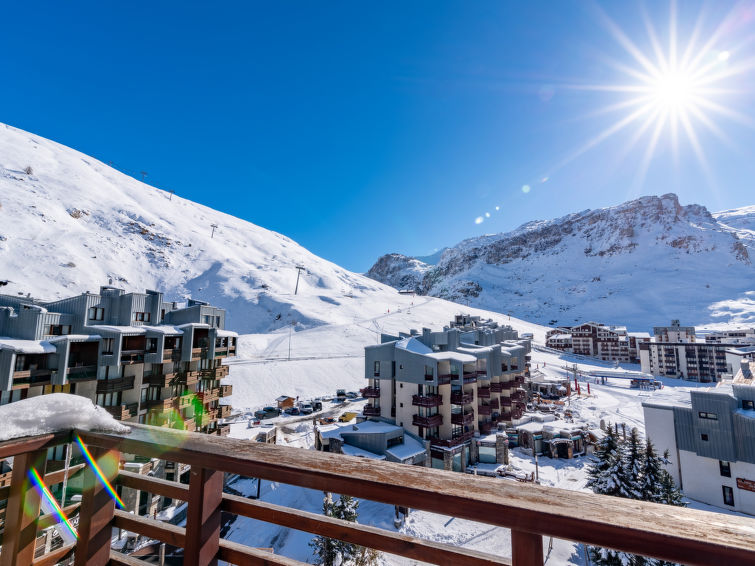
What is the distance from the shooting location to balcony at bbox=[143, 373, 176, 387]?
808 inches

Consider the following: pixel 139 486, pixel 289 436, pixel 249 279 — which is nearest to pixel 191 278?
pixel 249 279

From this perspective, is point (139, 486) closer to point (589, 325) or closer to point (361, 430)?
point (361, 430)

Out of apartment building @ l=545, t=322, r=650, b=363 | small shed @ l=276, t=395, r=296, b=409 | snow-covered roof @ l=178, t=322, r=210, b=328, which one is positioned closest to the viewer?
snow-covered roof @ l=178, t=322, r=210, b=328

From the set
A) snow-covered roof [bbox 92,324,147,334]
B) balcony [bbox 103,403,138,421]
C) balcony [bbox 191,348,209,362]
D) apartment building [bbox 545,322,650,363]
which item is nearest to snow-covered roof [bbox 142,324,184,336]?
snow-covered roof [bbox 92,324,147,334]

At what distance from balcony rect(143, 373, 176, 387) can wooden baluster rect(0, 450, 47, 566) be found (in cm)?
2195

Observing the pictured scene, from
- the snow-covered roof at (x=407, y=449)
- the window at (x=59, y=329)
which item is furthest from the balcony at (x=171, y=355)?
the snow-covered roof at (x=407, y=449)

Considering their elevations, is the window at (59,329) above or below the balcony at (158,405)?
above

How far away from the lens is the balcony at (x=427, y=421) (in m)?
25.8

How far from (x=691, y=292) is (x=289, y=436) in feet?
546

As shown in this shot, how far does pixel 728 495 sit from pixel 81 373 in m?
36.9

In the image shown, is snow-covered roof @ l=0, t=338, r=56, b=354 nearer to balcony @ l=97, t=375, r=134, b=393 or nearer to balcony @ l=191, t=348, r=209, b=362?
balcony @ l=97, t=375, r=134, b=393

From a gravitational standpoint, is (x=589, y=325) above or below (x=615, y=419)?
above

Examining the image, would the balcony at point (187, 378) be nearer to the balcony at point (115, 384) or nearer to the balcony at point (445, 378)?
the balcony at point (115, 384)

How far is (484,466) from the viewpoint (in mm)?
26469
